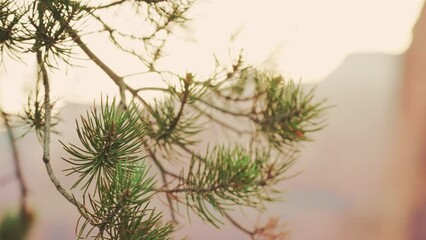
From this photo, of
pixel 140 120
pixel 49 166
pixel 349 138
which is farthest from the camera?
pixel 349 138

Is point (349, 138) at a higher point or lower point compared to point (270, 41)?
higher

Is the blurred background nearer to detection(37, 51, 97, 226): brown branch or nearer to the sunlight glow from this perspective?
the sunlight glow

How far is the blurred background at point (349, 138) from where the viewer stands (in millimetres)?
1335

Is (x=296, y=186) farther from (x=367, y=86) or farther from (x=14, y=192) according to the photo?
(x=14, y=192)

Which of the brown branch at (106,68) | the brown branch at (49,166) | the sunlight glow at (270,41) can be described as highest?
the sunlight glow at (270,41)

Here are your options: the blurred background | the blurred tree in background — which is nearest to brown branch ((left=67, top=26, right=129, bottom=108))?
the blurred tree in background

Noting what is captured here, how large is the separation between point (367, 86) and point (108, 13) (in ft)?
3.85

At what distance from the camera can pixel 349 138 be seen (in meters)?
1.74

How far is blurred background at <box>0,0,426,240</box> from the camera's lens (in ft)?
4.38

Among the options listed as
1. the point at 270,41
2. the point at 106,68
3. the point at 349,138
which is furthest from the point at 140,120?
the point at 349,138

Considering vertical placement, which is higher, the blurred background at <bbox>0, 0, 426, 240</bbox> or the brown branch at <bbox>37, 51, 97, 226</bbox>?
the blurred background at <bbox>0, 0, 426, 240</bbox>

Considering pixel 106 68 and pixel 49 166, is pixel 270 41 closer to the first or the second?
pixel 106 68

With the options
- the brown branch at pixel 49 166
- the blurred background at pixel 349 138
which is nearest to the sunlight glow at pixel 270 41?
the blurred background at pixel 349 138

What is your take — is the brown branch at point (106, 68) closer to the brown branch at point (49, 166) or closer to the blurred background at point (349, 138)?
the brown branch at point (49, 166)
